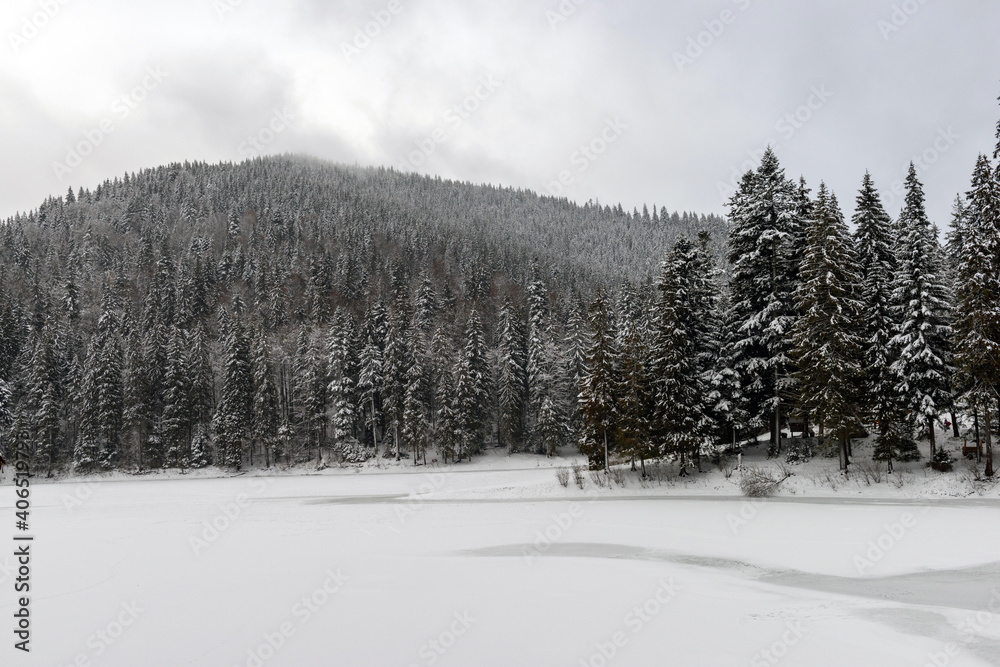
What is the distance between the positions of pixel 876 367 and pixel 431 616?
3059 centimetres

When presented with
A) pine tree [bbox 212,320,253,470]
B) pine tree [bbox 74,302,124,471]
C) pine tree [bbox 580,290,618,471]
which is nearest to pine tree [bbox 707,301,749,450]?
pine tree [bbox 580,290,618,471]

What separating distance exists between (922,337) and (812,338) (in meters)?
5.39

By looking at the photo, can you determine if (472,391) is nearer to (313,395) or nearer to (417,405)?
(417,405)

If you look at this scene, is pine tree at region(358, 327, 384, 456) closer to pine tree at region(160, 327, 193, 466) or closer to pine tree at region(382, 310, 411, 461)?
pine tree at region(382, 310, 411, 461)

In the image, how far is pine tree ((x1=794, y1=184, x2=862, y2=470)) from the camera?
28.7 metres

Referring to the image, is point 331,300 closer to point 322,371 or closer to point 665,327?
point 322,371

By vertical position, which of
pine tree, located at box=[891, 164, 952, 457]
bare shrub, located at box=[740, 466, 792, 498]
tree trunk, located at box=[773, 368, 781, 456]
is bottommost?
bare shrub, located at box=[740, 466, 792, 498]

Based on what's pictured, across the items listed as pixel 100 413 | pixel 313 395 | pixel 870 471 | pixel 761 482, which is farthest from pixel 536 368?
pixel 100 413

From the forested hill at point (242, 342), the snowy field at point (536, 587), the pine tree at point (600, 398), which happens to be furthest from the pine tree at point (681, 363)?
the forested hill at point (242, 342)

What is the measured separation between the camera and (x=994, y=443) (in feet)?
102

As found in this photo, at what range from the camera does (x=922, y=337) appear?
28.7 metres

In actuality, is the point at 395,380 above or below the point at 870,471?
above

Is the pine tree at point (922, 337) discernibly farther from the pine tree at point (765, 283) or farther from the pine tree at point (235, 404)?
the pine tree at point (235, 404)

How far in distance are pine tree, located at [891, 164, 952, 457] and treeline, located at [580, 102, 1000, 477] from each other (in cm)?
9
